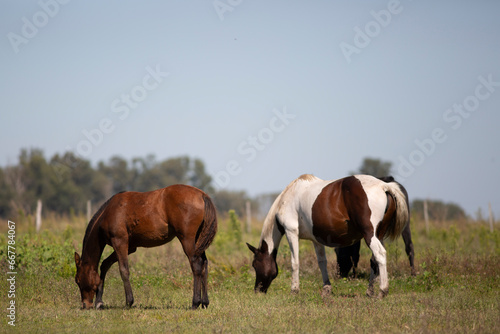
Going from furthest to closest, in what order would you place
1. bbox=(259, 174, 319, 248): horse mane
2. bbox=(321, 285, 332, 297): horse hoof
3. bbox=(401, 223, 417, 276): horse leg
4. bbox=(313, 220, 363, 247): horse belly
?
bbox=(401, 223, 417, 276): horse leg → bbox=(259, 174, 319, 248): horse mane → bbox=(321, 285, 332, 297): horse hoof → bbox=(313, 220, 363, 247): horse belly

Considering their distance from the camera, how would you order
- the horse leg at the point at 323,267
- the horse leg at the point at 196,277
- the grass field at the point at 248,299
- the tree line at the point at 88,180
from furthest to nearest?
1. the tree line at the point at 88,180
2. the horse leg at the point at 323,267
3. the horse leg at the point at 196,277
4. the grass field at the point at 248,299

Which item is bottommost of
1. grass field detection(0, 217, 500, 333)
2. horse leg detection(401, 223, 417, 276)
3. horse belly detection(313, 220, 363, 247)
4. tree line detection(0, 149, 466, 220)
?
grass field detection(0, 217, 500, 333)

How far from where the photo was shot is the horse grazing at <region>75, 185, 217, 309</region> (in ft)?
26.0

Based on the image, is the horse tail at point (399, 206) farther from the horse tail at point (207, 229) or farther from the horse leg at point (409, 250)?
the horse tail at point (207, 229)

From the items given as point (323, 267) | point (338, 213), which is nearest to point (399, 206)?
point (338, 213)

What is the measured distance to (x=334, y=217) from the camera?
8734 mm

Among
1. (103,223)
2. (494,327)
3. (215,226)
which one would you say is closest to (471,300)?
(494,327)

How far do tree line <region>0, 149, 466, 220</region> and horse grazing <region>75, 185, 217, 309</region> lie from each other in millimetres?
27566

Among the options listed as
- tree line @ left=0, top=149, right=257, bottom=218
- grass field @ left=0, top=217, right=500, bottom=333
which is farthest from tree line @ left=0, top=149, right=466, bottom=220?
grass field @ left=0, top=217, right=500, bottom=333

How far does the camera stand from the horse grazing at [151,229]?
7.92 m

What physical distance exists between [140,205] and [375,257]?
394 centimetres

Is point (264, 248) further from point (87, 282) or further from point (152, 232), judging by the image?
point (87, 282)

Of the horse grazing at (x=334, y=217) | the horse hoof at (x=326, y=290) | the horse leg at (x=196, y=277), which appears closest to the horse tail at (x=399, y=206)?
the horse grazing at (x=334, y=217)

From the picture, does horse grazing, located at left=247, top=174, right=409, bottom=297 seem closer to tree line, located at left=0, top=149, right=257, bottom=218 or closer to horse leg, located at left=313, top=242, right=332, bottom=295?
horse leg, located at left=313, top=242, right=332, bottom=295
